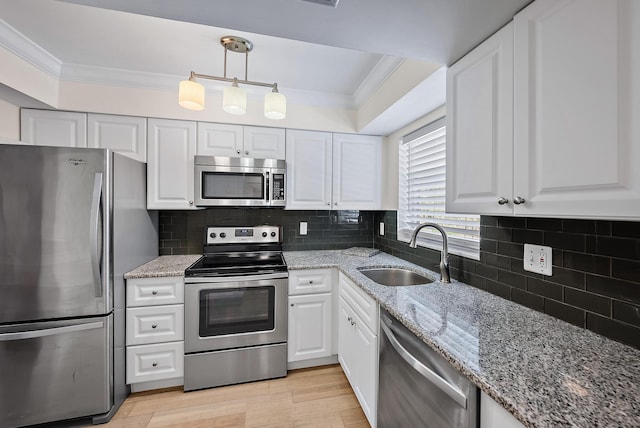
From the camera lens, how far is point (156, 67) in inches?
81.0

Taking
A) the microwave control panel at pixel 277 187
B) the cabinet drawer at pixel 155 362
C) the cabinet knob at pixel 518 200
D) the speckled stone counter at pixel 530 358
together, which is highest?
the microwave control panel at pixel 277 187

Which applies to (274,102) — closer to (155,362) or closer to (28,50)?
(28,50)

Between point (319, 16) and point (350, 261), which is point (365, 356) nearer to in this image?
point (350, 261)

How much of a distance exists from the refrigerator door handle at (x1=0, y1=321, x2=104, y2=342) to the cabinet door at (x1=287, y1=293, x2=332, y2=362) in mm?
1302

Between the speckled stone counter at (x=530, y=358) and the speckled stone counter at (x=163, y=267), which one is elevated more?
the speckled stone counter at (x=163, y=267)

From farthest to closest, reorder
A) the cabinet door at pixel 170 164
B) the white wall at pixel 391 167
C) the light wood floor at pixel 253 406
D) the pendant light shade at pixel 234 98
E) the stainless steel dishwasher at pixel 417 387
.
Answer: the white wall at pixel 391 167, the cabinet door at pixel 170 164, the light wood floor at pixel 253 406, the pendant light shade at pixel 234 98, the stainless steel dishwasher at pixel 417 387

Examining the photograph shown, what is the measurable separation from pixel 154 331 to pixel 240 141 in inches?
65.5

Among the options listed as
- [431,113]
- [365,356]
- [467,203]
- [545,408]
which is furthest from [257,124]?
[545,408]

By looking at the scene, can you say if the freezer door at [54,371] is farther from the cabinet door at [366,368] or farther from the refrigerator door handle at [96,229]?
the cabinet door at [366,368]

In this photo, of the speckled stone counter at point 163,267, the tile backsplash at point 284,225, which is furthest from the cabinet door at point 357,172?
the speckled stone counter at point 163,267

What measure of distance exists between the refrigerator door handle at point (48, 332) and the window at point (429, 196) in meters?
2.37

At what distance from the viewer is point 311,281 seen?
220cm

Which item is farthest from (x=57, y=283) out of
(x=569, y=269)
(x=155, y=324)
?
(x=569, y=269)

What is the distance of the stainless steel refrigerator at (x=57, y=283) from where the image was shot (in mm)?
1555
